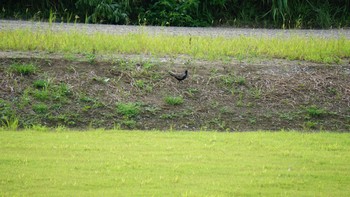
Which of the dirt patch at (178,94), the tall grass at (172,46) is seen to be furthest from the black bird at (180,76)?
the tall grass at (172,46)

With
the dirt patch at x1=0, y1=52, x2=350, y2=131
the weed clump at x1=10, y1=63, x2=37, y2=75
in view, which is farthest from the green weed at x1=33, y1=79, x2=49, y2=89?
the weed clump at x1=10, y1=63, x2=37, y2=75

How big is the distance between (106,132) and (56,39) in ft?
11.7

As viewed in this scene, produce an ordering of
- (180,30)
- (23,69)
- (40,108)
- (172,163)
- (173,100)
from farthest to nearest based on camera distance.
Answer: (180,30)
(23,69)
(173,100)
(40,108)
(172,163)

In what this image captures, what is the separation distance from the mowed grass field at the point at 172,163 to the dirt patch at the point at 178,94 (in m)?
0.58

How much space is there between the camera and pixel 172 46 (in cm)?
1160

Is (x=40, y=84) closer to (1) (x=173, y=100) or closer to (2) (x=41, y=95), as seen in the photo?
(2) (x=41, y=95)

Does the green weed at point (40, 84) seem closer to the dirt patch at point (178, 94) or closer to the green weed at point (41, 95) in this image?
the dirt patch at point (178, 94)

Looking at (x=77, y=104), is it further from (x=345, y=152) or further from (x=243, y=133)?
Answer: (x=345, y=152)

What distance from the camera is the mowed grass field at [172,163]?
5980 mm

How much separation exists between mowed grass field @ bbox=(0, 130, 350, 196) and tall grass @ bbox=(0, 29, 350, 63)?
303 centimetres

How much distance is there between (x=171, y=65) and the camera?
1037cm

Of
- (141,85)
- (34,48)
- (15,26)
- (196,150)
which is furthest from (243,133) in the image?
(15,26)

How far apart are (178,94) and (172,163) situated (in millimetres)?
2918

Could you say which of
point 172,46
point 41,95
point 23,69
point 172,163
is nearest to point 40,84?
point 41,95
